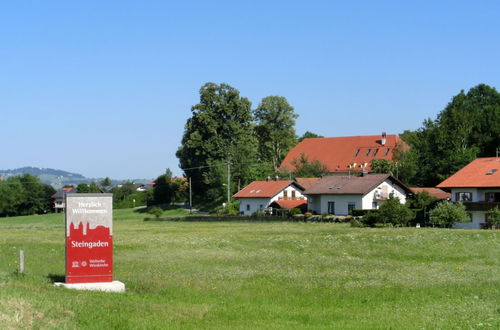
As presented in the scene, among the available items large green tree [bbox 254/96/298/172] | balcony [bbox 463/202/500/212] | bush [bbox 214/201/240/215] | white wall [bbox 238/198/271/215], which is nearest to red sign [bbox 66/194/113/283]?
balcony [bbox 463/202/500/212]

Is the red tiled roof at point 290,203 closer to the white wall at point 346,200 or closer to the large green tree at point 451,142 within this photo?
the white wall at point 346,200

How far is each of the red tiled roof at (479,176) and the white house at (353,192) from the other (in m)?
9.94

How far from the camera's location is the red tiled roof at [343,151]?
124 m

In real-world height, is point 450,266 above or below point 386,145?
below

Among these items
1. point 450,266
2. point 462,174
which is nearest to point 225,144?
point 462,174

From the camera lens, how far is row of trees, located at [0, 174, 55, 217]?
153000 millimetres

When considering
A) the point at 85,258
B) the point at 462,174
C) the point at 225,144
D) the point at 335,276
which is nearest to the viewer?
the point at 85,258

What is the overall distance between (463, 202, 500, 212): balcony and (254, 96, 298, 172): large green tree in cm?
6303

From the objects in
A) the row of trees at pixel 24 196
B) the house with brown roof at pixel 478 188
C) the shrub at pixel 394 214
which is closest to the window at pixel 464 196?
the house with brown roof at pixel 478 188

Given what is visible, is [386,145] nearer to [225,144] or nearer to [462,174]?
[225,144]

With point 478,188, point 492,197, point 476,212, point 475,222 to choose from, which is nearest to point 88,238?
point 475,222

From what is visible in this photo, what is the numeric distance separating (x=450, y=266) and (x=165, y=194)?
386 ft

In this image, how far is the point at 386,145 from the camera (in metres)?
125

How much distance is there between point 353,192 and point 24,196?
92959 mm
